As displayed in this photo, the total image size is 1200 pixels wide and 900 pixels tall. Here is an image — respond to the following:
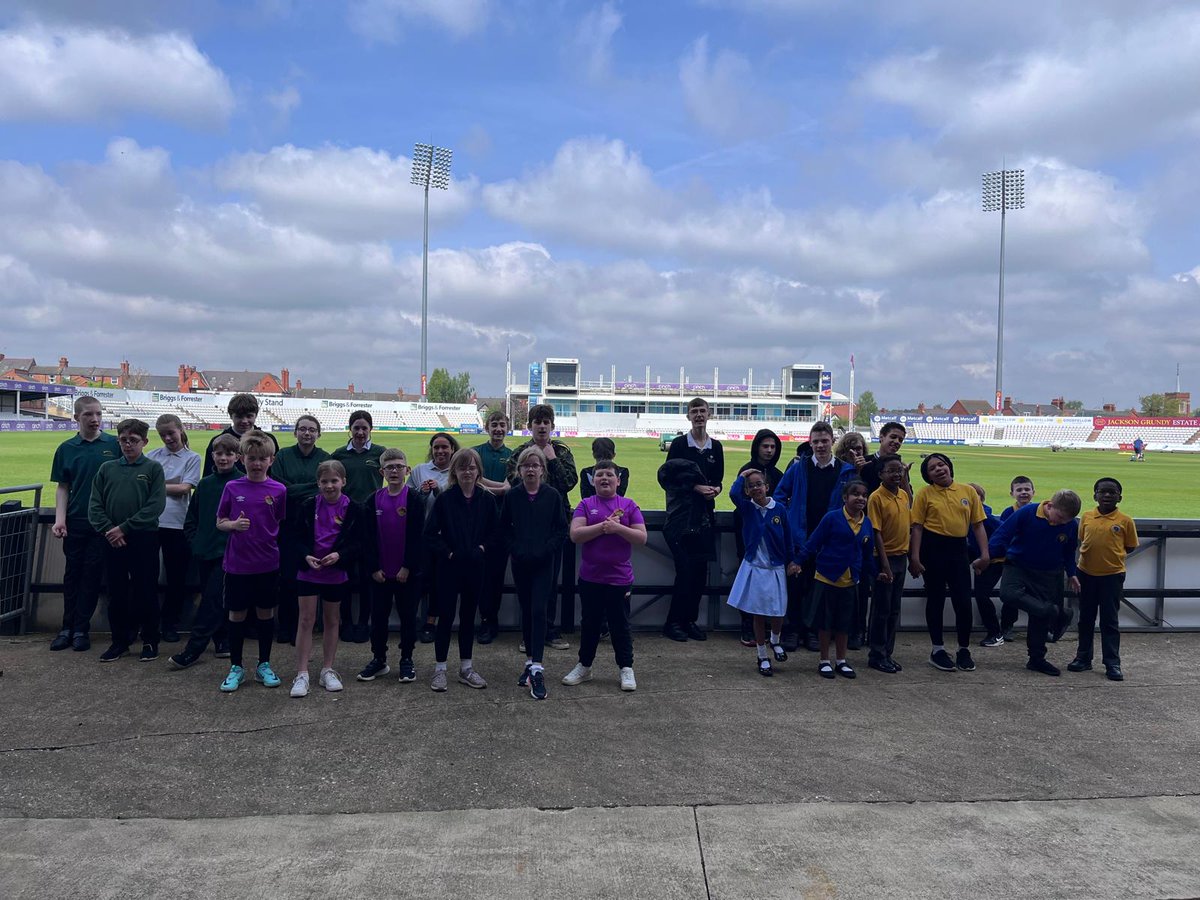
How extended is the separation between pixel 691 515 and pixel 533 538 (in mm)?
1669

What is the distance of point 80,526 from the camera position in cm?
627

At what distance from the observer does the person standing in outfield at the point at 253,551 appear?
5.44 metres

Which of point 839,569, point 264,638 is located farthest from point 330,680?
point 839,569

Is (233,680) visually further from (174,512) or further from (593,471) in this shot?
(593,471)

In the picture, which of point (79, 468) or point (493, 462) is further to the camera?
point (493, 462)

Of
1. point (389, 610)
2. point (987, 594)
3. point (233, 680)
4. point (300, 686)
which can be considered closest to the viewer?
point (300, 686)

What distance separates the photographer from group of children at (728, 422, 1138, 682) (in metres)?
6.01

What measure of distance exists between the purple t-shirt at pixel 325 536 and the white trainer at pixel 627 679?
6.50 feet

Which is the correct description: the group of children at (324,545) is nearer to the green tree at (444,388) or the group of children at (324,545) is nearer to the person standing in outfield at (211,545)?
the person standing in outfield at (211,545)

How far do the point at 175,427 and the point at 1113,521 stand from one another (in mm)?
7299

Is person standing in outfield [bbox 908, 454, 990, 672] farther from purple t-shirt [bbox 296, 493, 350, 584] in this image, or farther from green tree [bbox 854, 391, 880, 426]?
green tree [bbox 854, 391, 880, 426]

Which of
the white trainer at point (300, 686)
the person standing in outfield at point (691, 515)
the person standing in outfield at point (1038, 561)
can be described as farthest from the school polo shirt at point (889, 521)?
the white trainer at point (300, 686)

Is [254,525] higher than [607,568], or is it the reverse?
[254,525]

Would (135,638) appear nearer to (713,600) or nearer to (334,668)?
(334,668)
